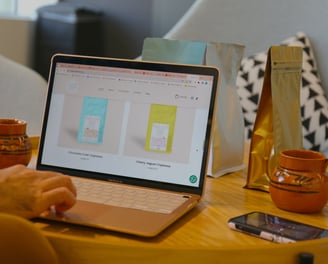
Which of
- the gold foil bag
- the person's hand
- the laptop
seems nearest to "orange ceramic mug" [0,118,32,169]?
the laptop

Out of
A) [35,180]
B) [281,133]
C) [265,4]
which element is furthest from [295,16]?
[35,180]

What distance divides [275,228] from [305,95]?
157cm

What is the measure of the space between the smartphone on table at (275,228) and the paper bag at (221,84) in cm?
33

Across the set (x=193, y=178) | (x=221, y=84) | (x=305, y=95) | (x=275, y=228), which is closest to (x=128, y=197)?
Result: (x=193, y=178)

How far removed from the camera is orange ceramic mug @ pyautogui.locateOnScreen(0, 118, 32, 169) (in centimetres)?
121

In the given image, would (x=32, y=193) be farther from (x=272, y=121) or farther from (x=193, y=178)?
(x=272, y=121)

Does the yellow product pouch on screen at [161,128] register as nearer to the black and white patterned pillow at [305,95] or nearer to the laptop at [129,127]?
the laptop at [129,127]

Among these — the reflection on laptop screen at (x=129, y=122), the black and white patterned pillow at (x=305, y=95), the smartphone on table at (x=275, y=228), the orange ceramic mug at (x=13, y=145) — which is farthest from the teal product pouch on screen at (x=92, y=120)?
→ the black and white patterned pillow at (x=305, y=95)

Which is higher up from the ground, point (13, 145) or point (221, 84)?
point (221, 84)

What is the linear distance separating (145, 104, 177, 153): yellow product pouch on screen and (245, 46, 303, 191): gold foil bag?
181mm

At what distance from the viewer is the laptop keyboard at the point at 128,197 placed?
102cm

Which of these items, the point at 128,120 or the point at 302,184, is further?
the point at 128,120

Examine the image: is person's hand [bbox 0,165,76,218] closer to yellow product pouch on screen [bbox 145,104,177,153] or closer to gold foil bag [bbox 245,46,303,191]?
yellow product pouch on screen [bbox 145,104,177,153]

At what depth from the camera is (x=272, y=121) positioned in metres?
1.22
